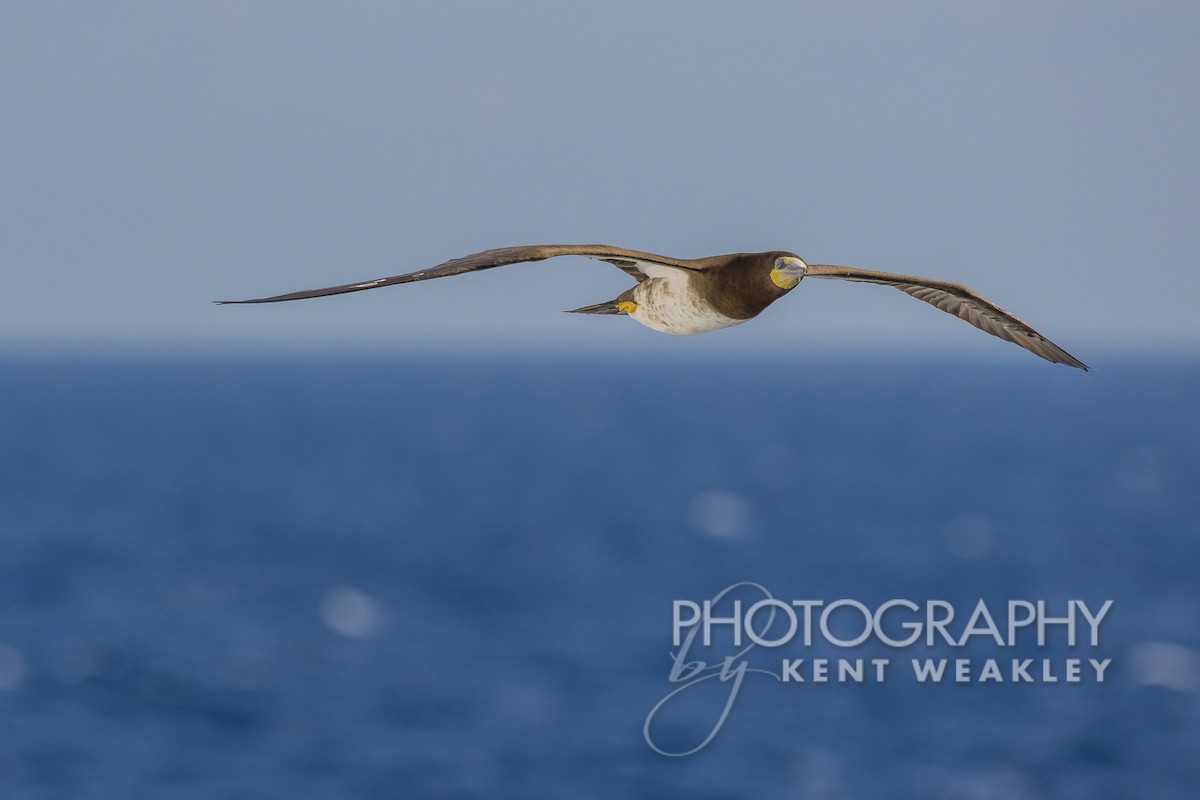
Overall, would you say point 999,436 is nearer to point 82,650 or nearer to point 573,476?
point 573,476

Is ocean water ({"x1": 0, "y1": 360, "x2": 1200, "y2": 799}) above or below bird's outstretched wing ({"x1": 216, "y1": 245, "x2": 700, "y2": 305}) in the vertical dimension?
below

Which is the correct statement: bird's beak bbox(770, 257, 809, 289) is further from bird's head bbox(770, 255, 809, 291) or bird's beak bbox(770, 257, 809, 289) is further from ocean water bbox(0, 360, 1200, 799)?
ocean water bbox(0, 360, 1200, 799)

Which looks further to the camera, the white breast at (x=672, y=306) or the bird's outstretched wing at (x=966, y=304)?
the white breast at (x=672, y=306)

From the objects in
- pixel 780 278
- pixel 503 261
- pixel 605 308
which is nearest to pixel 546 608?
pixel 605 308

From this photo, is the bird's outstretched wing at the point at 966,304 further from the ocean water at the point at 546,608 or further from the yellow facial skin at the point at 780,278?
the ocean water at the point at 546,608

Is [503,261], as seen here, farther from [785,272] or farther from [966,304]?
[966,304]

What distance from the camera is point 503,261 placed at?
1107 centimetres

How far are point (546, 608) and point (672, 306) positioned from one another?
55.3 meters

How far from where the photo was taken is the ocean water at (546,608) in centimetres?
5028

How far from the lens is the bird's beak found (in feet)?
40.7

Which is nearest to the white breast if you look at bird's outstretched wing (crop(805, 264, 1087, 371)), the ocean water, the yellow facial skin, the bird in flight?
the bird in flight

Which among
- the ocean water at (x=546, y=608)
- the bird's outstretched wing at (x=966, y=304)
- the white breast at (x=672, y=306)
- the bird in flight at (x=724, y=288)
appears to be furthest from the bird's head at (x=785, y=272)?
the ocean water at (x=546, y=608)

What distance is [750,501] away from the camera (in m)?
101

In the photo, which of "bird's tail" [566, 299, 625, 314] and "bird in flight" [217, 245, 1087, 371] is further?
"bird's tail" [566, 299, 625, 314]
